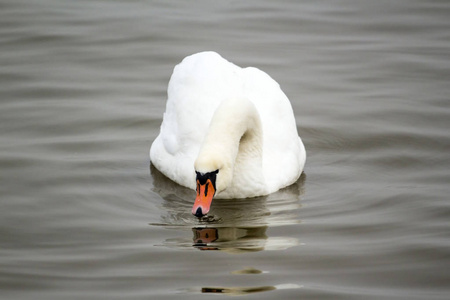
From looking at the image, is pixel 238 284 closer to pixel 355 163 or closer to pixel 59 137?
pixel 355 163

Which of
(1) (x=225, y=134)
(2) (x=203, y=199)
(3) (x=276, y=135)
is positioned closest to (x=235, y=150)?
(1) (x=225, y=134)

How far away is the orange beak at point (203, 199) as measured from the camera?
8086 millimetres

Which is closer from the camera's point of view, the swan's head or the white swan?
the swan's head

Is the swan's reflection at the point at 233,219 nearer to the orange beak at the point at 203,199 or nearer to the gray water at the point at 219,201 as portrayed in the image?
the gray water at the point at 219,201

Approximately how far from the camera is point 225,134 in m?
8.56

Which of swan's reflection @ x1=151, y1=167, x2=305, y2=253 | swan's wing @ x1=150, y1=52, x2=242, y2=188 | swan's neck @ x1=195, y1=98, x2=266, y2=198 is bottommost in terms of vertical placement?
swan's reflection @ x1=151, y1=167, x2=305, y2=253

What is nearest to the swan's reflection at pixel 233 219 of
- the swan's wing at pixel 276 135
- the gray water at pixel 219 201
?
the gray water at pixel 219 201

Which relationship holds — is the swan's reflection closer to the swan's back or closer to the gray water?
the gray water

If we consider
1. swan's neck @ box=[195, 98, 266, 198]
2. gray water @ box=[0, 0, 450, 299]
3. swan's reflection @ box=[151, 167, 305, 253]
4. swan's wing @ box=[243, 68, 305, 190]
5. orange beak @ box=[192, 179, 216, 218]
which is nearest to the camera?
gray water @ box=[0, 0, 450, 299]

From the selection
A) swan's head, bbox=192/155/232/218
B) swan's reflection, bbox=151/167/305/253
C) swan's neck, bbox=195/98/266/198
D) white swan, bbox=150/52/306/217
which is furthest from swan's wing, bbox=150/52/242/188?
swan's head, bbox=192/155/232/218

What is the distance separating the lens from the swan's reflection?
7.89 m

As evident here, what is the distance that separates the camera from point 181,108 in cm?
987

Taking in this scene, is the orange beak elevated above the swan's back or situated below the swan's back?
below

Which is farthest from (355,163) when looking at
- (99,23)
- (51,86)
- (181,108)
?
(99,23)
